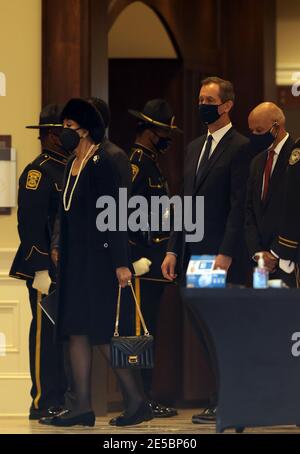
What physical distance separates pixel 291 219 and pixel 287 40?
2761mm

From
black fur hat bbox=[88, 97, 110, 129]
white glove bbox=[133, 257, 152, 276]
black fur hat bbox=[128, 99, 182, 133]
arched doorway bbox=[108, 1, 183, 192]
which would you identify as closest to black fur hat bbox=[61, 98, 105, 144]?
black fur hat bbox=[88, 97, 110, 129]

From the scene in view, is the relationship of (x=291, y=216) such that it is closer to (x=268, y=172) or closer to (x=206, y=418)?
(x=268, y=172)

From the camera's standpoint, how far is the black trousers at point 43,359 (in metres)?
8.13

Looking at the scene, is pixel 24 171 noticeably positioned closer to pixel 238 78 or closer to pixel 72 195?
pixel 72 195

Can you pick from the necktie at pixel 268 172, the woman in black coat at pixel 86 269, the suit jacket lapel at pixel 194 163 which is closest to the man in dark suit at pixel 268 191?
the necktie at pixel 268 172

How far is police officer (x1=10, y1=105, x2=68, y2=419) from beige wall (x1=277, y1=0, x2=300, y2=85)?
78.7 inches

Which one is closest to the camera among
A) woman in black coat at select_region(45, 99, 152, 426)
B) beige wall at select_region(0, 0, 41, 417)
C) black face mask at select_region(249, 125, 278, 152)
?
woman in black coat at select_region(45, 99, 152, 426)

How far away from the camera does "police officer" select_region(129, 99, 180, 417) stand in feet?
26.6

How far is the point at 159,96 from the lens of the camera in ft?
30.5

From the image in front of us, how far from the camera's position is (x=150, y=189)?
26.6 feet

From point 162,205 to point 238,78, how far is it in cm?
156

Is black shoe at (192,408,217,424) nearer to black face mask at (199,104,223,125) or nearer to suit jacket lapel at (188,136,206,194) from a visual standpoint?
suit jacket lapel at (188,136,206,194)

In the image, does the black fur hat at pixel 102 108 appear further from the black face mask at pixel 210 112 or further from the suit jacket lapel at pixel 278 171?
the suit jacket lapel at pixel 278 171
